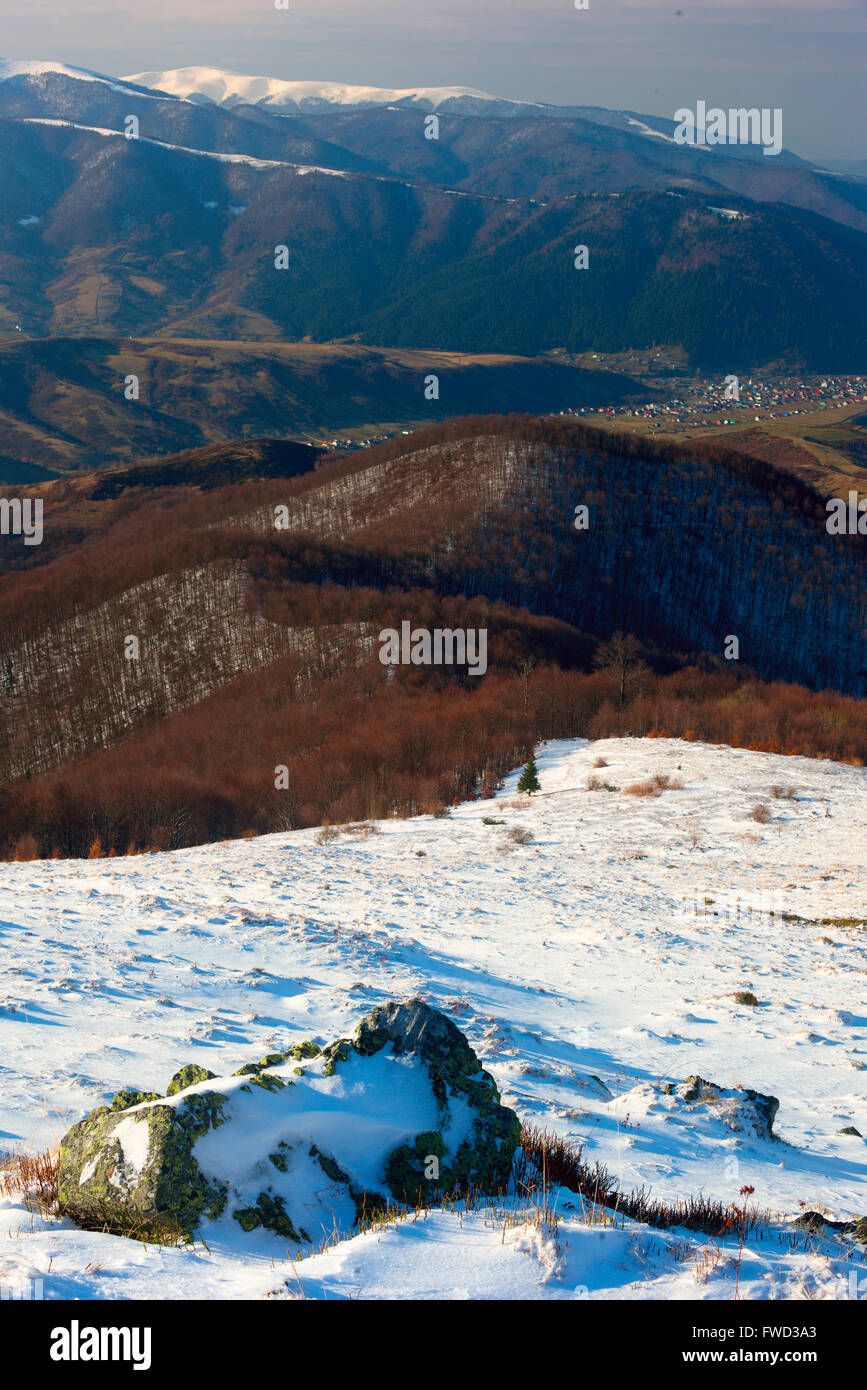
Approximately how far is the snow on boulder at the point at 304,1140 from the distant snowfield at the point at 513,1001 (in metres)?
0.28

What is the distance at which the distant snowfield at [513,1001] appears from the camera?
5.66 metres


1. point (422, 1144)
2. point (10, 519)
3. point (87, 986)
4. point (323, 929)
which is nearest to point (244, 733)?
point (323, 929)

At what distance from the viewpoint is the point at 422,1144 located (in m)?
7.05

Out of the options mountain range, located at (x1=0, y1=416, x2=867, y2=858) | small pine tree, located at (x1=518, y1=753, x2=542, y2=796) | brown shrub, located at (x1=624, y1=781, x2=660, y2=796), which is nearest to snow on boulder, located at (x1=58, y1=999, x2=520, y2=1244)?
brown shrub, located at (x1=624, y1=781, x2=660, y2=796)

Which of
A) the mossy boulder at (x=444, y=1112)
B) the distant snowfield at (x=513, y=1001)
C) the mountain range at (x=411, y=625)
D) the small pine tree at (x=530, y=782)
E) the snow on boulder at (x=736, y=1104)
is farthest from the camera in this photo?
the mountain range at (x=411, y=625)

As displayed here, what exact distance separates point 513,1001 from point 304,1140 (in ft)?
27.9

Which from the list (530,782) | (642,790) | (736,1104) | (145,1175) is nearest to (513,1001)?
(736,1104)

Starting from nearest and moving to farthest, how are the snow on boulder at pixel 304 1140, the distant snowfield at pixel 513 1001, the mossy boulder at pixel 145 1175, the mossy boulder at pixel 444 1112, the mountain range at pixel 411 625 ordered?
the distant snowfield at pixel 513 1001 < the mossy boulder at pixel 145 1175 < the snow on boulder at pixel 304 1140 < the mossy boulder at pixel 444 1112 < the mountain range at pixel 411 625

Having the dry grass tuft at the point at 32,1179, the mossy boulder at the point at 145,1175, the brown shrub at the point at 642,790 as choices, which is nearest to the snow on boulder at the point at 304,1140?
the mossy boulder at the point at 145,1175

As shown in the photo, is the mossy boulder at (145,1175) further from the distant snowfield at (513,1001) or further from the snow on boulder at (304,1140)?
the distant snowfield at (513,1001)

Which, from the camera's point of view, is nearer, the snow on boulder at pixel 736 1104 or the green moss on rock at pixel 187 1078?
the green moss on rock at pixel 187 1078

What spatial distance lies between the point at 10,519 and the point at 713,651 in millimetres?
127507

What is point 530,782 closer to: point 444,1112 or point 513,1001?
point 513,1001

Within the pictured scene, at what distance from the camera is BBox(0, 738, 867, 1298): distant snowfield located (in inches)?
223
